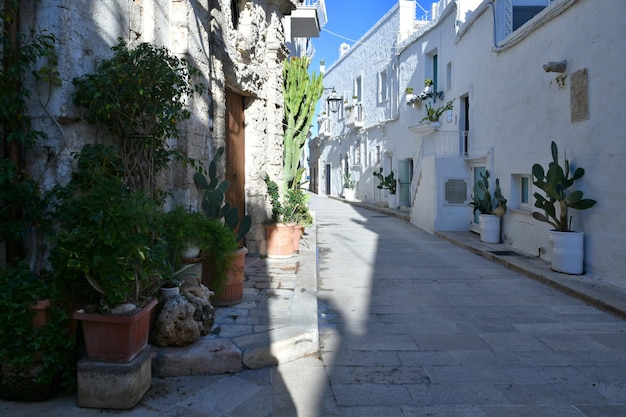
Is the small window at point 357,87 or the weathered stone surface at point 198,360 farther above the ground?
the small window at point 357,87

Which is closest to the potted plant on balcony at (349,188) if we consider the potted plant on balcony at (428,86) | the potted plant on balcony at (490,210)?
the potted plant on balcony at (428,86)

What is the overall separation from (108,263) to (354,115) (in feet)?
70.1

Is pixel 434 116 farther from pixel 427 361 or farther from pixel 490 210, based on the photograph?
pixel 427 361

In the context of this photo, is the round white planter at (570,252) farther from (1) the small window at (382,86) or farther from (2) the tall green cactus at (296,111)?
(1) the small window at (382,86)

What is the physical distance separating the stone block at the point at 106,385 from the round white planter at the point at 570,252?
5726 millimetres

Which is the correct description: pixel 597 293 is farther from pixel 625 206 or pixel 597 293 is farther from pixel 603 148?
pixel 603 148

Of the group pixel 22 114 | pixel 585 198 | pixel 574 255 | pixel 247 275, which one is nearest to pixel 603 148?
pixel 585 198

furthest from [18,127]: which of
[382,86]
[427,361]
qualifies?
[382,86]

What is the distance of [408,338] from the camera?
14.3 feet

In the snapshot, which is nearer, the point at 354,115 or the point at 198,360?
the point at 198,360

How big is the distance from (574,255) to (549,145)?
73.5 inches

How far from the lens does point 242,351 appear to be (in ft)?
11.6

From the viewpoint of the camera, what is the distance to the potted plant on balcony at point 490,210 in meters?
9.55

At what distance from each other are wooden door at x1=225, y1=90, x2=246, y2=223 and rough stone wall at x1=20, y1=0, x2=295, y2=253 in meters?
0.12
